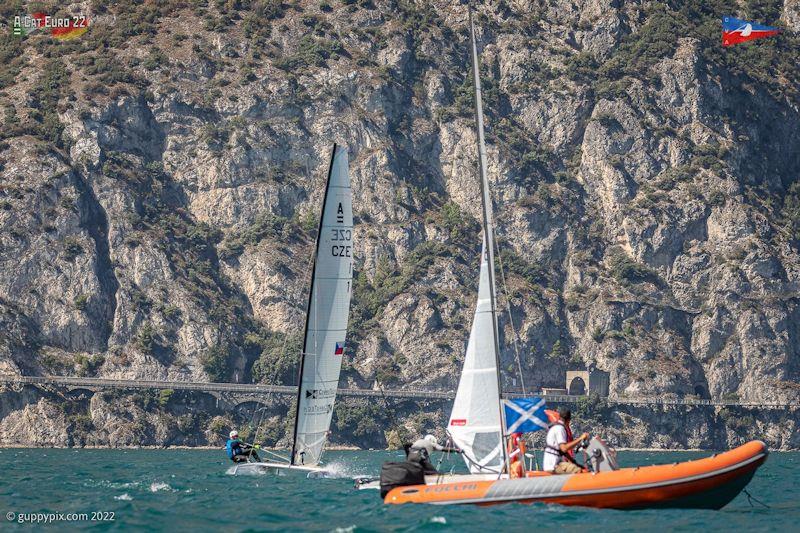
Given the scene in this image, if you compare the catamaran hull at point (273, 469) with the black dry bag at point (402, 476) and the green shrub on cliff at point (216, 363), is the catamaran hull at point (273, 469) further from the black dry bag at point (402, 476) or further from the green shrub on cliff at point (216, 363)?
the green shrub on cliff at point (216, 363)

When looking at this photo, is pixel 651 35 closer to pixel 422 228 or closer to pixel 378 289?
pixel 422 228

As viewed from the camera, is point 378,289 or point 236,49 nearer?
point 378,289

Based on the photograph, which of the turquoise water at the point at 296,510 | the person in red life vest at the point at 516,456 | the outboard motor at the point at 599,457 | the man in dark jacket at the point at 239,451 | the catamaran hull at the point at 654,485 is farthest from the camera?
the man in dark jacket at the point at 239,451

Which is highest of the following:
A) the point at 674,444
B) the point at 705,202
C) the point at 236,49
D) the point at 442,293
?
the point at 236,49

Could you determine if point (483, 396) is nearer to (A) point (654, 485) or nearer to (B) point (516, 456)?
(B) point (516, 456)

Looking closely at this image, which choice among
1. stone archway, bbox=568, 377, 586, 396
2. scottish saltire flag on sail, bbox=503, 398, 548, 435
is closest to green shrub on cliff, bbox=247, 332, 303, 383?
stone archway, bbox=568, 377, 586, 396

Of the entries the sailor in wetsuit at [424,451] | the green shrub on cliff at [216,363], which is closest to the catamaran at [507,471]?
the sailor in wetsuit at [424,451]

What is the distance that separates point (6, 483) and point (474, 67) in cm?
2725

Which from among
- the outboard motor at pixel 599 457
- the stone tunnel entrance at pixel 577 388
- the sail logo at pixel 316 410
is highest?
the sail logo at pixel 316 410

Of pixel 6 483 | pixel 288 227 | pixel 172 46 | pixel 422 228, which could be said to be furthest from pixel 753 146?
pixel 6 483

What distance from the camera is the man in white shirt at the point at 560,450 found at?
35.6 metres

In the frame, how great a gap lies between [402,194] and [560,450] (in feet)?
422

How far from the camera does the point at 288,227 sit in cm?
15600

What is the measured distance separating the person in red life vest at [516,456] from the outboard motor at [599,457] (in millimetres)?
1997
